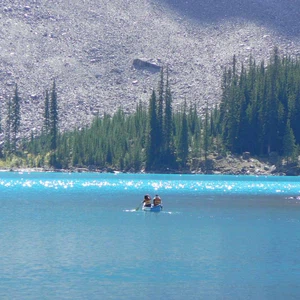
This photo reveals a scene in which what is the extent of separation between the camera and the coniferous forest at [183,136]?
14450cm

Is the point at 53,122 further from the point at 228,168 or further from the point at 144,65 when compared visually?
the point at 144,65

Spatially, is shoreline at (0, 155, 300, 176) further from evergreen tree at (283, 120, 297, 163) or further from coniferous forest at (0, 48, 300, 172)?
evergreen tree at (283, 120, 297, 163)

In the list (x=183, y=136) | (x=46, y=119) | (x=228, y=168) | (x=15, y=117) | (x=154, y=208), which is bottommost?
(x=154, y=208)

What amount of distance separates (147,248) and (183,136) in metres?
98.5

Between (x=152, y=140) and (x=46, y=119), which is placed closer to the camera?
(x=152, y=140)

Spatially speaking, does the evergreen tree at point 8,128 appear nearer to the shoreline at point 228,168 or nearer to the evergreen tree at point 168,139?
the shoreline at point 228,168

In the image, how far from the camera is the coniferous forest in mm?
144500

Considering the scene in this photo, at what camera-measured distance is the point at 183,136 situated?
144000 mm

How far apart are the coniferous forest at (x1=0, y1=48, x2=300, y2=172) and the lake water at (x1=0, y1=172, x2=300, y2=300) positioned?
6223 cm

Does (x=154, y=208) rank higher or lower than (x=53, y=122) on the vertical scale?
lower

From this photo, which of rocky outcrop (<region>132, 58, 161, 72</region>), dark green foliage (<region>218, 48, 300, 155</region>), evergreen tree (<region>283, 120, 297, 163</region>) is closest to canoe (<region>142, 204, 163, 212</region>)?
evergreen tree (<region>283, 120, 297, 163</region>)

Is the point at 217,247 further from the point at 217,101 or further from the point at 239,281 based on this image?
the point at 217,101

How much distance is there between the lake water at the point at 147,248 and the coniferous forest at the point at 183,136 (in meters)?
62.2

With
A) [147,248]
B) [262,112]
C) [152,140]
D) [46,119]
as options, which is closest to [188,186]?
[152,140]
